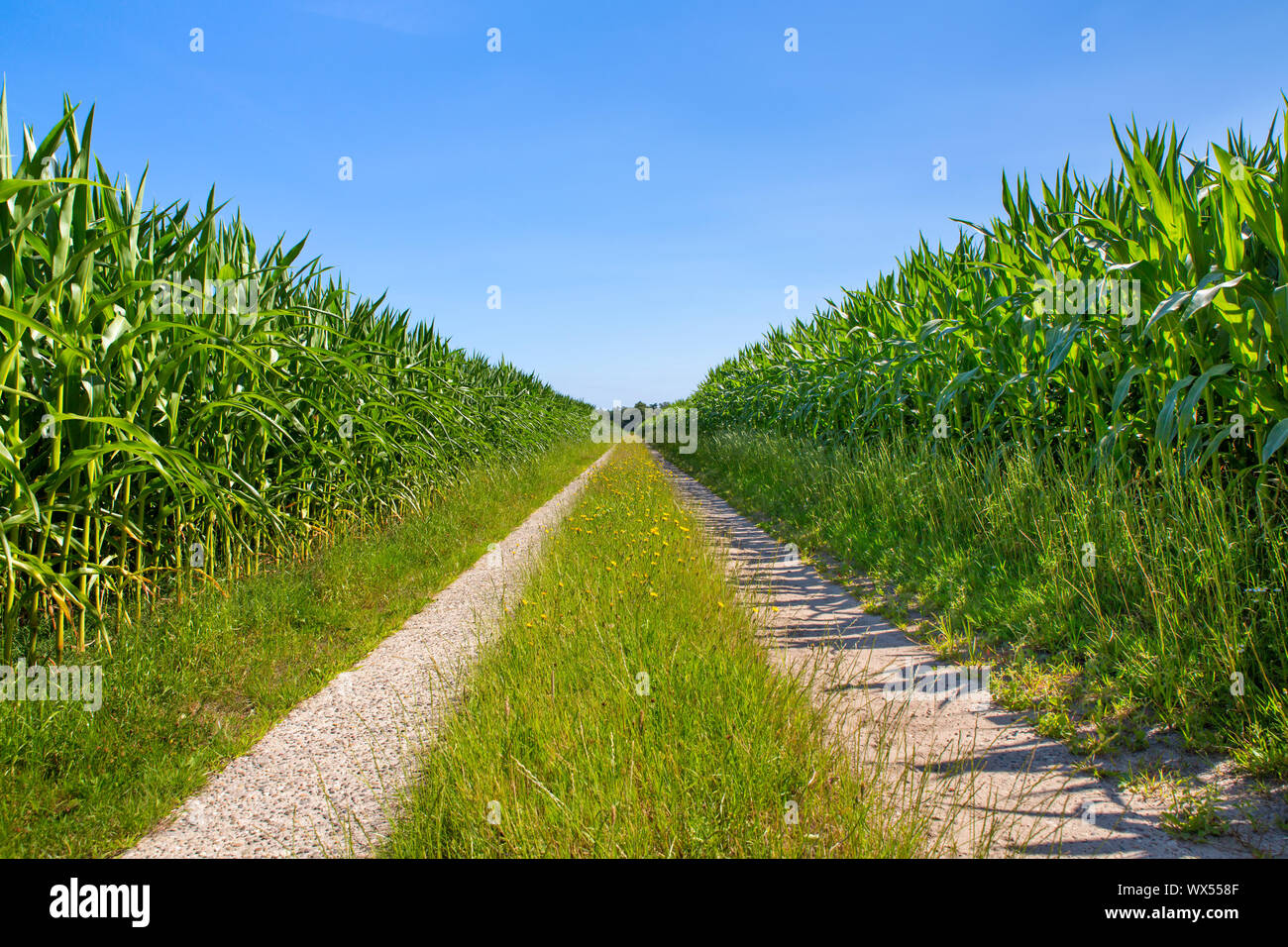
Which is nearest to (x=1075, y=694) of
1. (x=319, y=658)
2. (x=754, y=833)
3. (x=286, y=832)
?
(x=754, y=833)

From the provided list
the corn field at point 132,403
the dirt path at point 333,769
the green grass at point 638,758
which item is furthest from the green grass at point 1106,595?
the corn field at point 132,403

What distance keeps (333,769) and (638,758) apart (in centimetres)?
129

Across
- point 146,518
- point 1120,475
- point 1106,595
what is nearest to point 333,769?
point 146,518

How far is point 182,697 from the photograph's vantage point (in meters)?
3.11

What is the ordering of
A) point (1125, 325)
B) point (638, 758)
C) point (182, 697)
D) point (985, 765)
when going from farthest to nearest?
1. point (1125, 325)
2. point (182, 697)
3. point (985, 765)
4. point (638, 758)

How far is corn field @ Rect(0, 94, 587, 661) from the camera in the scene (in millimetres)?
3051

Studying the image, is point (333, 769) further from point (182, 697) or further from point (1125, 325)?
point (1125, 325)

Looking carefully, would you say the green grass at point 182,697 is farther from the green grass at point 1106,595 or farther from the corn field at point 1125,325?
the corn field at point 1125,325

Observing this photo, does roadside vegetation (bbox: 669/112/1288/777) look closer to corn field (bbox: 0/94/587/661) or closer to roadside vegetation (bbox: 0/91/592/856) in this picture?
roadside vegetation (bbox: 0/91/592/856)

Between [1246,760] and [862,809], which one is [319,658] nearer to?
[862,809]

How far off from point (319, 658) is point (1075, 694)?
4.00 m

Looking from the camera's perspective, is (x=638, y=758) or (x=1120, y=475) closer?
(x=638, y=758)

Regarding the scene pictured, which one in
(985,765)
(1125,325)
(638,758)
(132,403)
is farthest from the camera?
(1125,325)

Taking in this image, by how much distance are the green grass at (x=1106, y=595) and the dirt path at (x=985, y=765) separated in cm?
16
